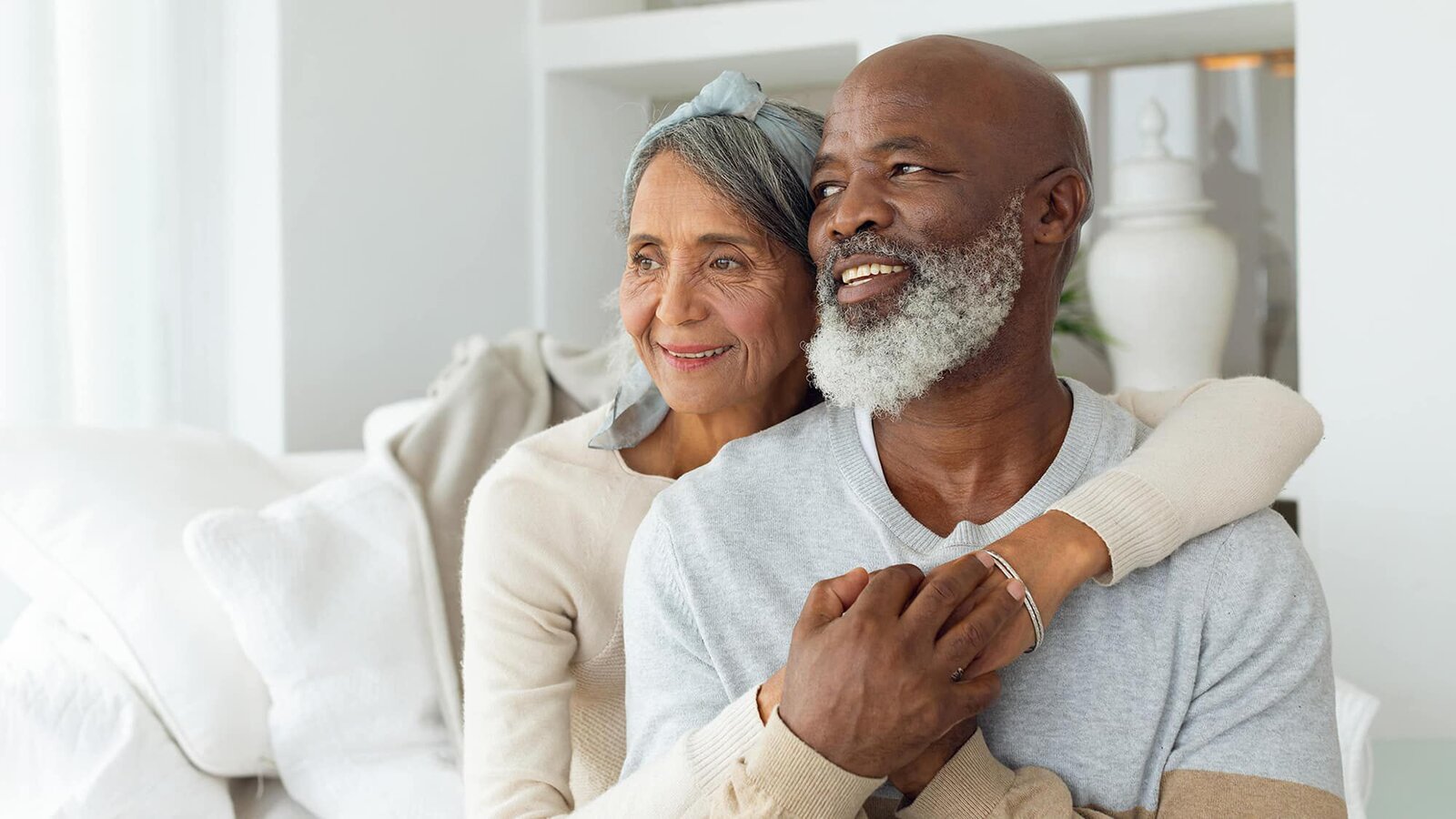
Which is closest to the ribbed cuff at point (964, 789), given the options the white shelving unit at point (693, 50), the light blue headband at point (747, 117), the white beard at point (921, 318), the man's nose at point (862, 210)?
the white beard at point (921, 318)

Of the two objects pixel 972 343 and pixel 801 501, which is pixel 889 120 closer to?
pixel 972 343

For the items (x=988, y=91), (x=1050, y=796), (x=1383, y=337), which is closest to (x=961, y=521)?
(x=1050, y=796)

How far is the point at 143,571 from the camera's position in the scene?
5.69 ft

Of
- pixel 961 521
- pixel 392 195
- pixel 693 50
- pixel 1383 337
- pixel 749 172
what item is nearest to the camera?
pixel 961 521

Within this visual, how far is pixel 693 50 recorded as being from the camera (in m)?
2.97

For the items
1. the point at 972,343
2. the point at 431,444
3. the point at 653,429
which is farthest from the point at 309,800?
the point at 972,343

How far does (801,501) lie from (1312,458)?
1594 mm

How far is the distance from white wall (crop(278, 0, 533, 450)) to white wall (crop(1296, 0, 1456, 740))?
1613mm

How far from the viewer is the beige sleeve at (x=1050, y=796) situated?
943mm

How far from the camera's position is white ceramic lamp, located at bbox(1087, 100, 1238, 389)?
8.49ft

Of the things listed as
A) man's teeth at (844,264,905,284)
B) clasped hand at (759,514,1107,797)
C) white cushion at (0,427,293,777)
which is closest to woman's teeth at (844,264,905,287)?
man's teeth at (844,264,905,284)

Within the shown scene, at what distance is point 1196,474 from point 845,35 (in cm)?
195

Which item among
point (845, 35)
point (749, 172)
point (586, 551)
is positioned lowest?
point (586, 551)

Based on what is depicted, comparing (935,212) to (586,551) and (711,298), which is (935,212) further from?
(586,551)
